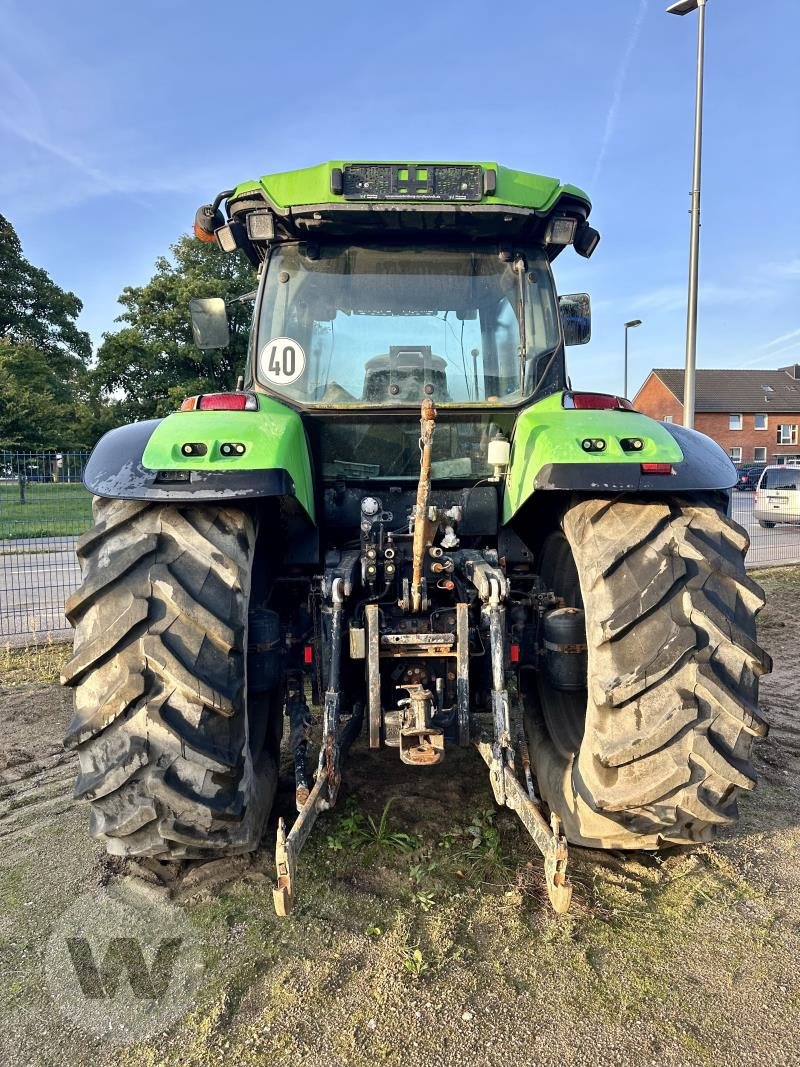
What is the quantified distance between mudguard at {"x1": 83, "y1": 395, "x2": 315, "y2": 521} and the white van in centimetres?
1883

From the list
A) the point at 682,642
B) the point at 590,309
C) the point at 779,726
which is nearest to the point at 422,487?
the point at 682,642

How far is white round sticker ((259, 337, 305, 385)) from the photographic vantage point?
10.9ft

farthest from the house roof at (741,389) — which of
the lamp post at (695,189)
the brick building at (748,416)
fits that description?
the lamp post at (695,189)

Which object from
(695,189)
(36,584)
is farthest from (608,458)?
(695,189)

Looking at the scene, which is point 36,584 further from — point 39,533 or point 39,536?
point 39,533

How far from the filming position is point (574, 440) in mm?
2600

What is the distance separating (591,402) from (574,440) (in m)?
0.43

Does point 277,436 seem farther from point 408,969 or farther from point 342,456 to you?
point 408,969

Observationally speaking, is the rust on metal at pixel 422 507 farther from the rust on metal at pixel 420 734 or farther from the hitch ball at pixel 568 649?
the hitch ball at pixel 568 649

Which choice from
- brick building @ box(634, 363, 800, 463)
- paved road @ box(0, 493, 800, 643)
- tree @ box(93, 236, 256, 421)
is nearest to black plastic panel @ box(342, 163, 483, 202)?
paved road @ box(0, 493, 800, 643)

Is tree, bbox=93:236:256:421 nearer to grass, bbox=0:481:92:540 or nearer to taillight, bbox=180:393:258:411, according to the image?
grass, bbox=0:481:92:540

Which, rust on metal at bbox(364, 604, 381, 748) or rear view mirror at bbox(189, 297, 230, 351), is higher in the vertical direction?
rear view mirror at bbox(189, 297, 230, 351)

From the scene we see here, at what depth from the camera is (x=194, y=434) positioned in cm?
253

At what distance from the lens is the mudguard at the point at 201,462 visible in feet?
7.88
